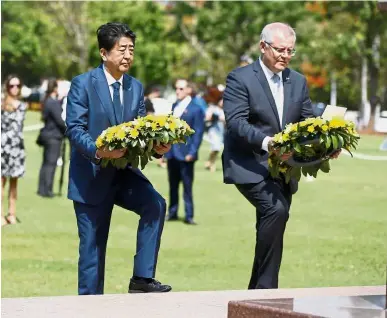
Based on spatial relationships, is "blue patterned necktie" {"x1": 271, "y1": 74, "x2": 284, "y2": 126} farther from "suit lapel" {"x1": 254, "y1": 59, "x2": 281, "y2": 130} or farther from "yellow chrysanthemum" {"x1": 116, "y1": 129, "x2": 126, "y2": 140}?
"yellow chrysanthemum" {"x1": 116, "y1": 129, "x2": 126, "y2": 140}

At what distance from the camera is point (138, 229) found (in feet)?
30.9

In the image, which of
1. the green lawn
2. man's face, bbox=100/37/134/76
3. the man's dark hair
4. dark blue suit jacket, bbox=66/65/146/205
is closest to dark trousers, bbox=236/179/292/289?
dark blue suit jacket, bbox=66/65/146/205

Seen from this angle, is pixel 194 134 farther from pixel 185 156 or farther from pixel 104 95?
pixel 104 95

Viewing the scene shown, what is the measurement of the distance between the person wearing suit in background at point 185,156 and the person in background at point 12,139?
212 centimetres

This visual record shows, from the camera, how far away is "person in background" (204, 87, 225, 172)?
106 ft

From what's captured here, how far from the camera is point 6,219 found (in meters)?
18.5

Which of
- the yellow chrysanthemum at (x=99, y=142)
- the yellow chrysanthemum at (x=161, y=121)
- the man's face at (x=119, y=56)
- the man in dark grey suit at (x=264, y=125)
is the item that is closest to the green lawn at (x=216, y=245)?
the man in dark grey suit at (x=264, y=125)

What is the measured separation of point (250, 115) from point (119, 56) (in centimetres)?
107

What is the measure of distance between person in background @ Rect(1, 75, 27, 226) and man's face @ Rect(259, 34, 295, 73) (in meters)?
9.11

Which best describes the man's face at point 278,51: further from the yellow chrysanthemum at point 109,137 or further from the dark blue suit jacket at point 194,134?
the dark blue suit jacket at point 194,134

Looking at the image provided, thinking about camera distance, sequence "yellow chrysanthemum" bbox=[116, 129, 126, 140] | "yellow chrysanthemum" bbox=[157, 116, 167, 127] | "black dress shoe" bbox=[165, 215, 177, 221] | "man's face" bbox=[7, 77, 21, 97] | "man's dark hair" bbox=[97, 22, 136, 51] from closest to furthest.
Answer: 1. "yellow chrysanthemum" bbox=[116, 129, 126, 140]
2. "yellow chrysanthemum" bbox=[157, 116, 167, 127]
3. "man's dark hair" bbox=[97, 22, 136, 51]
4. "man's face" bbox=[7, 77, 21, 97]
5. "black dress shoe" bbox=[165, 215, 177, 221]

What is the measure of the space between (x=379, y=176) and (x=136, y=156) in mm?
21568

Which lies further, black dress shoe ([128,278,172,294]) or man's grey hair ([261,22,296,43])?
man's grey hair ([261,22,296,43])

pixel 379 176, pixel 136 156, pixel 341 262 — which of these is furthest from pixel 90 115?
pixel 379 176
